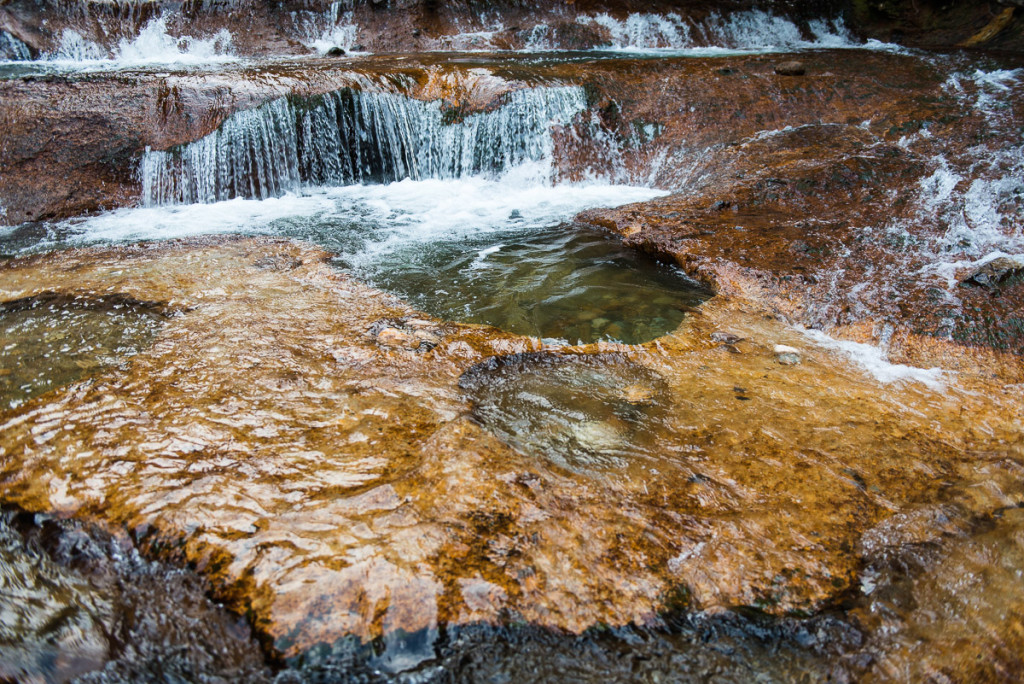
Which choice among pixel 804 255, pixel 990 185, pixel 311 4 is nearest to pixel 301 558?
pixel 804 255

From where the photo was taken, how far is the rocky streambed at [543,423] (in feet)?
5.74

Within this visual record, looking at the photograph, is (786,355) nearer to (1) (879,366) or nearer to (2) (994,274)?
(1) (879,366)

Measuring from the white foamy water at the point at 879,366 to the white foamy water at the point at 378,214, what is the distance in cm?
299

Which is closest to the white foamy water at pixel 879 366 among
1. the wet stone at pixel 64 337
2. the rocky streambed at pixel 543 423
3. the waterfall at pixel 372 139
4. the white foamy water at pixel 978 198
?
the rocky streambed at pixel 543 423

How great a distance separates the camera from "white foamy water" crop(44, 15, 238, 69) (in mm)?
9945

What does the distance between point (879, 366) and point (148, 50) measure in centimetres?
1250

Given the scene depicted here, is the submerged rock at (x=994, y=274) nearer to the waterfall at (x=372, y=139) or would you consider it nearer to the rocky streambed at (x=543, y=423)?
the rocky streambed at (x=543, y=423)

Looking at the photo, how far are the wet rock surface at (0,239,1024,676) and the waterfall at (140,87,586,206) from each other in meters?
4.22

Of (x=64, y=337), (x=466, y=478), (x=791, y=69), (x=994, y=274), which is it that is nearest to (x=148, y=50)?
(x=64, y=337)

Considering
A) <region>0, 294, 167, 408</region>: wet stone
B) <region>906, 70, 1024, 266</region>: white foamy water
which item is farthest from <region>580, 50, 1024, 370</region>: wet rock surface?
<region>0, 294, 167, 408</region>: wet stone

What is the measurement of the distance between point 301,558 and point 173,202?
5916 millimetres

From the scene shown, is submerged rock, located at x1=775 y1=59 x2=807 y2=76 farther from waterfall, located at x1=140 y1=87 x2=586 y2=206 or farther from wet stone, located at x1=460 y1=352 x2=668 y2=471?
wet stone, located at x1=460 y1=352 x2=668 y2=471

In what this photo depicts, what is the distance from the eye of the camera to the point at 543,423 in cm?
252

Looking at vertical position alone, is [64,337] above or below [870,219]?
below
